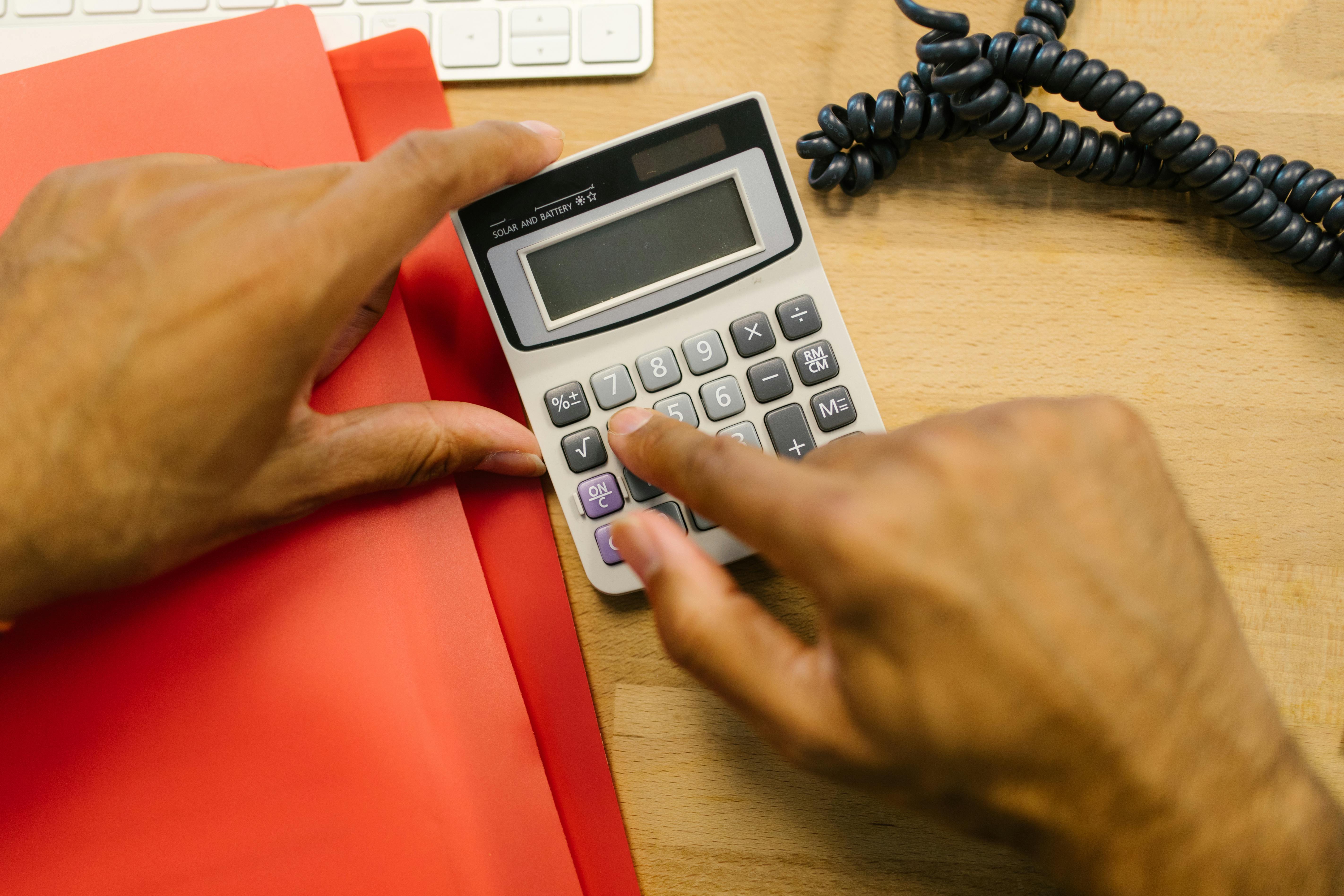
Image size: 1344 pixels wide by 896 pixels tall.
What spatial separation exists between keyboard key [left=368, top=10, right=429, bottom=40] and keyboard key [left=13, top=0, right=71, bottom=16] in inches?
9.4

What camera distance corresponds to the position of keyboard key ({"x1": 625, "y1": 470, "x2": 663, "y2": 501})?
55cm

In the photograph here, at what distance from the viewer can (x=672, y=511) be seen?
21.7 inches

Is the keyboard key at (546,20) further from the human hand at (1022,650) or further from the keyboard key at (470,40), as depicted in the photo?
the human hand at (1022,650)

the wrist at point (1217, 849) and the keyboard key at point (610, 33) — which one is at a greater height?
the keyboard key at point (610, 33)

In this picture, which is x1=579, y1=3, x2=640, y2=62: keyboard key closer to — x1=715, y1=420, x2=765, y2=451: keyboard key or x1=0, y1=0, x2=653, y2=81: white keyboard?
x1=0, y1=0, x2=653, y2=81: white keyboard

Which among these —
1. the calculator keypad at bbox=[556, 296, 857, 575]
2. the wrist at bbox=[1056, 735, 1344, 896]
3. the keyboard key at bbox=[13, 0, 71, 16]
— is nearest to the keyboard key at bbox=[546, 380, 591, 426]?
the calculator keypad at bbox=[556, 296, 857, 575]

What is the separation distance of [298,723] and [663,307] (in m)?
0.39

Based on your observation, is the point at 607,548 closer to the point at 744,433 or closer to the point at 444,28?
the point at 744,433

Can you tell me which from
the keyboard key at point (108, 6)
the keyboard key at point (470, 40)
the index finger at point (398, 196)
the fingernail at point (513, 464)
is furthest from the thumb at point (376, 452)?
the keyboard key at point (108, 6)

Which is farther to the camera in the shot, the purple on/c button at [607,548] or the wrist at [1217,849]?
the purple on/c button at [607,548]

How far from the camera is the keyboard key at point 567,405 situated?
22.0 inches

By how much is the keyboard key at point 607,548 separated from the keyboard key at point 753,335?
0.16 m

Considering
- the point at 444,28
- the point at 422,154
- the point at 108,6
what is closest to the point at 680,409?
the point at 422,154

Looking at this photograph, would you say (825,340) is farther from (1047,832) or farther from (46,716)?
(46,716)
